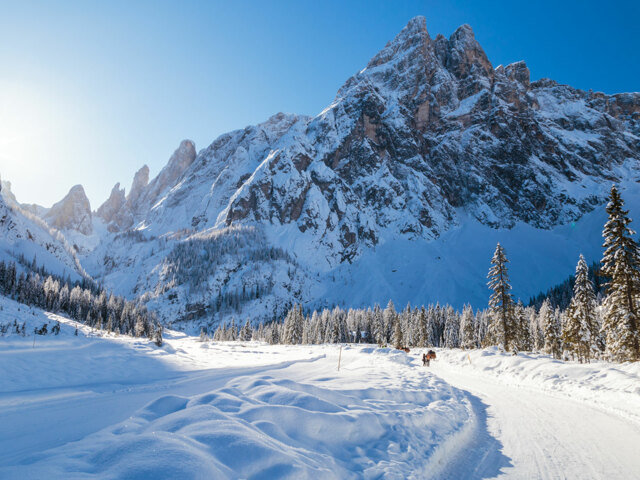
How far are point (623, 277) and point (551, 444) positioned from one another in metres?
23.3

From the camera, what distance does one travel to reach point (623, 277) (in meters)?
24.5

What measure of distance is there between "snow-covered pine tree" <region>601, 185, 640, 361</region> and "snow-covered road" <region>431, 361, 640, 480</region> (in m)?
16.5

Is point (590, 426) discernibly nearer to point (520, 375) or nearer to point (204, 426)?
point (204, 426)

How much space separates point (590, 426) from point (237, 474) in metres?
10.7

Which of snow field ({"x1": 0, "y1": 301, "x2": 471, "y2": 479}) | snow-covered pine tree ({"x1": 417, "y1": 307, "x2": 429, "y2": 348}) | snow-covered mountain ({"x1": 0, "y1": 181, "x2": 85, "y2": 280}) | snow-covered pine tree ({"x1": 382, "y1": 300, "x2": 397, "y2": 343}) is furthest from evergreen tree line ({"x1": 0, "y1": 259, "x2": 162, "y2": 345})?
snow-covered pine tree ({"x1": 382, "y1": 300, "x2": 397, "y2": 343})

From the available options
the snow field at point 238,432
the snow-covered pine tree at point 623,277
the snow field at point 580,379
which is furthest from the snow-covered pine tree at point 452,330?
the snow field at point 238,432

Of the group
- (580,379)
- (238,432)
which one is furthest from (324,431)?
(580,379)

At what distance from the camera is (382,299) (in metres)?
197

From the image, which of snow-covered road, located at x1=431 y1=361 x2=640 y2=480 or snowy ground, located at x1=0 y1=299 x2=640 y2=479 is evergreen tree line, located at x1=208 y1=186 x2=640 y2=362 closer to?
snowy ground, located at x1=0 y1=299 x2=640 y2=479

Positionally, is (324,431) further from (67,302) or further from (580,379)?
(67,302)

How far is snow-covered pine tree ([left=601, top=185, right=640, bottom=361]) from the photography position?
79.1ft

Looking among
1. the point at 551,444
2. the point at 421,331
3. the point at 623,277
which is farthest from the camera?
the point at 421,331

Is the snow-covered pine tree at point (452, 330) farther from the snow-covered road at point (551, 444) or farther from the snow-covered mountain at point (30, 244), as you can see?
the snow-covered mountain at point (30, 244)

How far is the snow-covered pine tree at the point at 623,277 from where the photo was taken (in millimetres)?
24109
